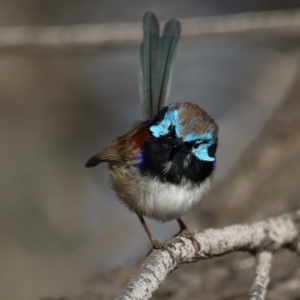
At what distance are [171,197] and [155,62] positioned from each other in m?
1.16

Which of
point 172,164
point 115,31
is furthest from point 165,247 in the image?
point 115,31

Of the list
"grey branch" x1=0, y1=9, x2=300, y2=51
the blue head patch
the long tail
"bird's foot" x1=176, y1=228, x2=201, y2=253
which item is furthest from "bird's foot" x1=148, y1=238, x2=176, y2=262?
"grey branch" x1=0, y1=9, x2=300, y2=51

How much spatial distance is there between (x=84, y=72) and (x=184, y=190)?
456 cm

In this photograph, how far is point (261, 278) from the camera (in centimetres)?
306

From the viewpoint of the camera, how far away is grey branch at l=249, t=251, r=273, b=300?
286 cm

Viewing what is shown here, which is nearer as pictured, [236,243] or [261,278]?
[261,278]

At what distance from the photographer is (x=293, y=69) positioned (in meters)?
6.10

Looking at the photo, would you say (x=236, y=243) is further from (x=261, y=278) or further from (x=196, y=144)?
(x=196, y=144)

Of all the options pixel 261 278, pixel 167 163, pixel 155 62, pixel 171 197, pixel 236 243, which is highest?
pixel 155 62

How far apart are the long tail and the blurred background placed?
5.36 feet

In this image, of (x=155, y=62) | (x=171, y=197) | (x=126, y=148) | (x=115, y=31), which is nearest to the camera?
(x=171, y=197)

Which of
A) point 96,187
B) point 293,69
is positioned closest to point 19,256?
point 96,187

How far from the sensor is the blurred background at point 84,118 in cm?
607

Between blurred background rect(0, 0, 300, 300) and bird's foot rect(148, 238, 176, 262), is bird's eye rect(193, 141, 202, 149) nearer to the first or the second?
bird's foot rect(148, 238, 176, 262)
